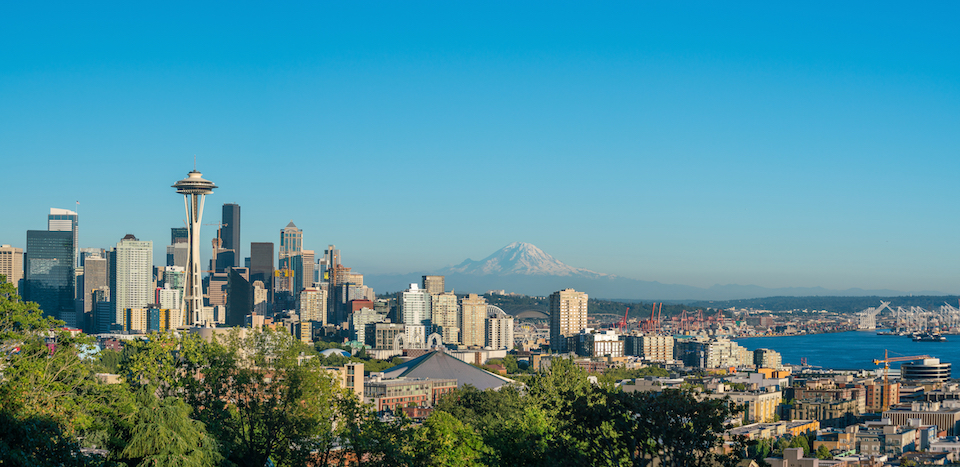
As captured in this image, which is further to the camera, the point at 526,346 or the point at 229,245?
the point at 229,245

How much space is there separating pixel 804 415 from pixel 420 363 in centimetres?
1988

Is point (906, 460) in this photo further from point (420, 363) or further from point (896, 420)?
point (420, 363)

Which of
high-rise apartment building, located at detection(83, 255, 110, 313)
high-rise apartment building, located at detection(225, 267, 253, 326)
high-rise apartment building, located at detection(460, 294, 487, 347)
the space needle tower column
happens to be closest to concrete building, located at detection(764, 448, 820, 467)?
the space needle tower column

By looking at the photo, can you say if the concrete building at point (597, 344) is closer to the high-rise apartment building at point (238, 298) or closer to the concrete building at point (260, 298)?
the high-rise apartment building at point (238, 298)

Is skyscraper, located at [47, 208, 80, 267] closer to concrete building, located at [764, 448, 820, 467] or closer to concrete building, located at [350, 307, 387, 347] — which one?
concrete building, located at [350, 307, 387, 347]

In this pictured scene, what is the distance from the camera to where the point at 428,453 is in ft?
40.8

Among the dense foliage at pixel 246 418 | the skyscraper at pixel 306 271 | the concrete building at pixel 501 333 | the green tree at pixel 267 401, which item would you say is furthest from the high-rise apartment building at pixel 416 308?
the green tree at pixel 267 401

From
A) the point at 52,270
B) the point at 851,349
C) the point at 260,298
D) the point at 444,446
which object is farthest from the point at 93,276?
the point at 444,446

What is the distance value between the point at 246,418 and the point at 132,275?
4252 inches

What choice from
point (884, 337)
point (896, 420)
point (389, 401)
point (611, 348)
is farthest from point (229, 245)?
point (896, 420)

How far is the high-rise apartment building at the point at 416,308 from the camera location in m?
106

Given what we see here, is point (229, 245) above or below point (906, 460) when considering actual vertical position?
above

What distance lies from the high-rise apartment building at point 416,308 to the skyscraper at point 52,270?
34800mm

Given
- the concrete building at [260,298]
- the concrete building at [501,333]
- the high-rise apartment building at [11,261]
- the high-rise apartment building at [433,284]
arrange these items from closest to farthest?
the concrete building at [501,333], the high-rise apartment building at [11,261], the concrete building at [260,298], the high-rise apartment building at [433,284]
